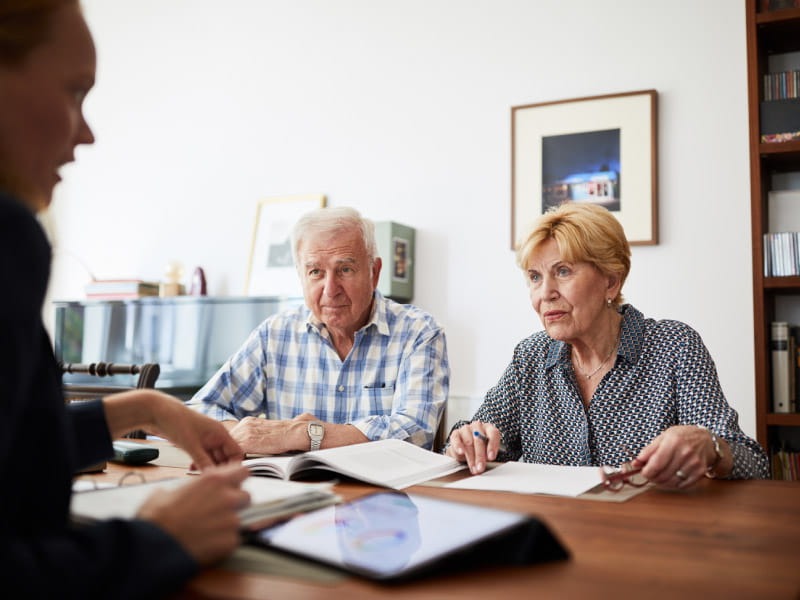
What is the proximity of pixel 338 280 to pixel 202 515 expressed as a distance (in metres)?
1.35

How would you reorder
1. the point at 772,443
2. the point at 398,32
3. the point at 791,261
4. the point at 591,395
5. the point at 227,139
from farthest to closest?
1. the point at 227,139
2. the point at 398,32
3. the point at 772,443
4. the point at 791,261
5. the point at 591,395

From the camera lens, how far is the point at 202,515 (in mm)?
658

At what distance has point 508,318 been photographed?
3.24 meters

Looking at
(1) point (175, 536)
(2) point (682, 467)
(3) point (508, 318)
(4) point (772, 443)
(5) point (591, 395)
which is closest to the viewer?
(1) point (175, 536)

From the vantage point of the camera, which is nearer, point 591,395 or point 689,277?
point 591,395

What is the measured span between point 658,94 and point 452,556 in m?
2.78

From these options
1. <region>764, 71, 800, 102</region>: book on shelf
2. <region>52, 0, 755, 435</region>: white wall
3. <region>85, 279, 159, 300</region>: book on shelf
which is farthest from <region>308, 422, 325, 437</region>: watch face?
<region>85, 279, 159, 300</region>: book on shelf

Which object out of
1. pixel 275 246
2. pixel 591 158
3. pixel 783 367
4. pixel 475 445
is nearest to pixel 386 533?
pixel 475 445

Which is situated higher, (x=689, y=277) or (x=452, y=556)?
(x=689, y=277)

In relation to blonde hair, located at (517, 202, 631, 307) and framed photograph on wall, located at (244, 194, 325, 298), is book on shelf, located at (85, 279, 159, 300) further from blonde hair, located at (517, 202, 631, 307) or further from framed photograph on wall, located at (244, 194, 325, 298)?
blonde hair, located at (517, 202, 631, 307)

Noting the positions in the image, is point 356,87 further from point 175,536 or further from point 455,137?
point 175,536

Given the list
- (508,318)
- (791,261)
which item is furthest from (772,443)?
(508,318)

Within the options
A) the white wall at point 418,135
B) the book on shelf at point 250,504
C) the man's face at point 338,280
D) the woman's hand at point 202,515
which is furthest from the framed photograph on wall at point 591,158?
the woman's hand at point 202,515

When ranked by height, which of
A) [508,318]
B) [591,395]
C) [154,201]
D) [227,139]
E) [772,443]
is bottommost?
[772,443]
